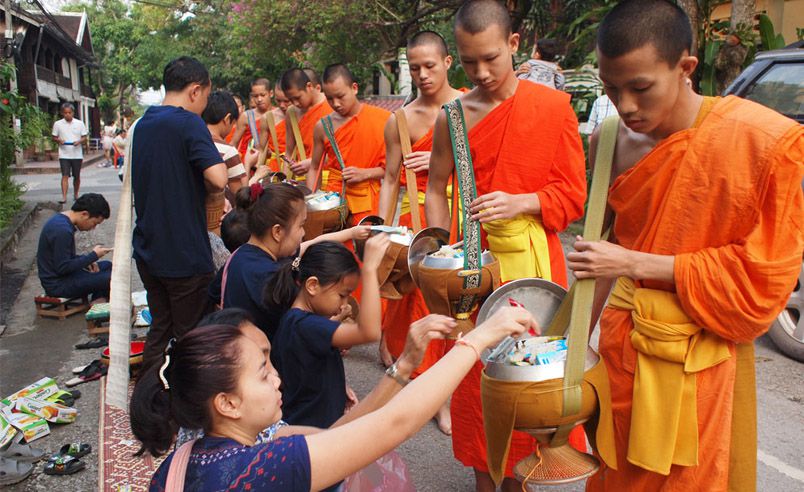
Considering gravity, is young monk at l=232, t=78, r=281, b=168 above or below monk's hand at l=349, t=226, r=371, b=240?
above

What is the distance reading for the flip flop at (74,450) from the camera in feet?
12.7

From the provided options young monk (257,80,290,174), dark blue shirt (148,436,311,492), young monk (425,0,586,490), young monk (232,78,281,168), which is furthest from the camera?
young monk (232,78,281,168)

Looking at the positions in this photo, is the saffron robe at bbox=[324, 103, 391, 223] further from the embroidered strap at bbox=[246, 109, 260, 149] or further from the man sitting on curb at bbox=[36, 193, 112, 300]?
the embroidered strap at bbox=[246, 109, 260, 149]

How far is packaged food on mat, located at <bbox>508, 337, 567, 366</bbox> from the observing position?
1949 mm

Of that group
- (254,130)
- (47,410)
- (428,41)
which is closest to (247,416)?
(47,410)

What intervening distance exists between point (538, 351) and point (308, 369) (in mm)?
1090

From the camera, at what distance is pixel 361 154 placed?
5.69 m

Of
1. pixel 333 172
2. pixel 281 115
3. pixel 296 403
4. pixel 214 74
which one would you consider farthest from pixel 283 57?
pixel 296 403

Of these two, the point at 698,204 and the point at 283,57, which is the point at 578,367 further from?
the point at 283,57

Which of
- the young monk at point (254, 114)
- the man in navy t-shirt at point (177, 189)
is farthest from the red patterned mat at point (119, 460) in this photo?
the young monk at point (254, 114)

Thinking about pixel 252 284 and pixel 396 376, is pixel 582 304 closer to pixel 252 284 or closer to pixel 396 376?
pixel 396 376

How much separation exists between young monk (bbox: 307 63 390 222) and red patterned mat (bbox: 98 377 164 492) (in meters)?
2.12

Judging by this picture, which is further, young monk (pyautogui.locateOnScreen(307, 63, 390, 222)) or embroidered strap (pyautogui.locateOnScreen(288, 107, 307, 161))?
embroidered strap (pyautogui.locateOnScreen(288, 107, 307, 161))

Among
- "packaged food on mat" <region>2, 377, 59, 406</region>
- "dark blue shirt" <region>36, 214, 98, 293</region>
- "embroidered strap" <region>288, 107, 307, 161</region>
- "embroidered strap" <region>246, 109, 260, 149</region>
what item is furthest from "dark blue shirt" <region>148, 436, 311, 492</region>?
"embroidered strap" <region>246, 109, 260, 149</region>
